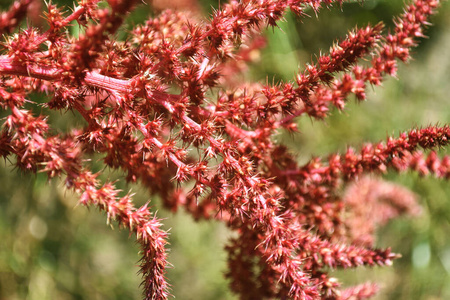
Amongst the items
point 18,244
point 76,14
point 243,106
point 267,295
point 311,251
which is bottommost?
point 18,244

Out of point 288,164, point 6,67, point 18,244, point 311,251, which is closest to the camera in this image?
point 6,67

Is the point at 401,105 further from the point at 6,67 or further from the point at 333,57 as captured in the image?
the point at 6,67

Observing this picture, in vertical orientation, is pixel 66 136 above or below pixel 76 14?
below

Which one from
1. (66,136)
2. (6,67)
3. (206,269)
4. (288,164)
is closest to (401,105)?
(206,269)

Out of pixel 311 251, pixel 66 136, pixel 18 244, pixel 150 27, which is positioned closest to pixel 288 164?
pixel 311 251

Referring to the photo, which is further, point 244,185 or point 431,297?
point 431,297

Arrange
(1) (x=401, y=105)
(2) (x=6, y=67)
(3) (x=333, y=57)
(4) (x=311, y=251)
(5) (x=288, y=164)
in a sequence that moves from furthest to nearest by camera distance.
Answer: (1) (x=401, y=105) < (5) (x=288, y=164) < (4) (x=311, y=251) < (3) (x=333, y=57) < (2) (x=6, y=67)

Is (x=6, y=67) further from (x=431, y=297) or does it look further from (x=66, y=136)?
(x=431, y=297)
